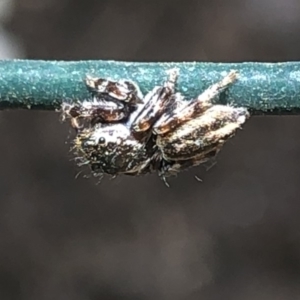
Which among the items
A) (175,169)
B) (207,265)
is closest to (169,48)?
(207,265)

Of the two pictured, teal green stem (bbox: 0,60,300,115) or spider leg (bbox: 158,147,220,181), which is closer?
teal green stem (bbox: 0,60,300,115)

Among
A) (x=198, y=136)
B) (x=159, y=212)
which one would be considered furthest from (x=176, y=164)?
(x=159, y=212)

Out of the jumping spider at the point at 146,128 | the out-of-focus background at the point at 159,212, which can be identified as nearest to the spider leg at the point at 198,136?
the jumping spider at the point at 146,128

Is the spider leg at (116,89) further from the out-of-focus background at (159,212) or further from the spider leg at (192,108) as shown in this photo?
the out-of-focus background at (159,212)

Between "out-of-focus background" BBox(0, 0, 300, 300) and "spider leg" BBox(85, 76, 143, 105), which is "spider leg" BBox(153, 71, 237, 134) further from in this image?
"out-of-focus background" BBox(0, 0, 300, 300)

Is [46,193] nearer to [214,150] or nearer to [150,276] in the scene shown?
[150,276]

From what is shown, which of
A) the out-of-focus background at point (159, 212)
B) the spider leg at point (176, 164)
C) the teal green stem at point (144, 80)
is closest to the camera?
the teal green stem at point (144, 80)

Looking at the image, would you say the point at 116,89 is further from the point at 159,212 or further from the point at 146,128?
the point at 159,212

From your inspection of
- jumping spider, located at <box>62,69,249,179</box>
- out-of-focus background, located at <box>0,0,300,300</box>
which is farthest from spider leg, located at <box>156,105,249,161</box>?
out-of-focus background, located at <box>0,0,300,300</box>

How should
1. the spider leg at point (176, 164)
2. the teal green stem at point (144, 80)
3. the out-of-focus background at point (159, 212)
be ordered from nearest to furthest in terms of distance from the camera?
the teal green stem at point (144, 80) < the spider leg at point (176, 164) < the out-of-focus background at point (159, 212)
